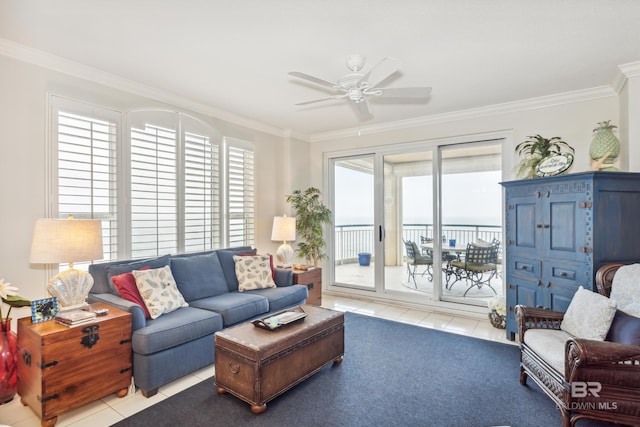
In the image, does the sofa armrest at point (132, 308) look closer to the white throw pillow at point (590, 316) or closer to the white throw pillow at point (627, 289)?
the white throw pillow at point (590, 316)

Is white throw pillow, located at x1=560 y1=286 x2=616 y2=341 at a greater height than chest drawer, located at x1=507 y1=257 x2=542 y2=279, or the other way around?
chest drawer, located at x1=507 y1=257 x2=542 y2=279

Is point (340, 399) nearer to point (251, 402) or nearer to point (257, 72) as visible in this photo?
point (251, 402)

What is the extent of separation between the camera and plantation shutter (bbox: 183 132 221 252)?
156 inches

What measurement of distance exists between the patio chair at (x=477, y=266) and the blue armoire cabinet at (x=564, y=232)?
0.66 meters

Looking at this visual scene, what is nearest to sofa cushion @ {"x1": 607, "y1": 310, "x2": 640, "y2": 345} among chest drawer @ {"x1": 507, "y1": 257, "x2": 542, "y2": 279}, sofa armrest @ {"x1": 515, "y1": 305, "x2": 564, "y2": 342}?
sofa armrest @ {"x1": 515, "y1": 305, "x2": 564, "y2": 342}

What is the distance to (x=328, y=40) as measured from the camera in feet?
8.59

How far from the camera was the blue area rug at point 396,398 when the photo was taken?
2211 millimetres

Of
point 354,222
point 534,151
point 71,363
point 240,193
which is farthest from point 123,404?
point 534,151

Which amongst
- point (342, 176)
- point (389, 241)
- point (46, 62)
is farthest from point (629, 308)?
point (46, 62)

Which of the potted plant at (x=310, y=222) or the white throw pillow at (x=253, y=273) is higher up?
the potted plant at (x=310, y=222)

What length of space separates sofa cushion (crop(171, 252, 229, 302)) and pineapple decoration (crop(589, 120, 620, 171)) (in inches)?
155

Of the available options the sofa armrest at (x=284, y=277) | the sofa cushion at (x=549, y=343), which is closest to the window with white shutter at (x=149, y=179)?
the sofa armrest at (x=284, y=277)

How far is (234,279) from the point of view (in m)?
3.89

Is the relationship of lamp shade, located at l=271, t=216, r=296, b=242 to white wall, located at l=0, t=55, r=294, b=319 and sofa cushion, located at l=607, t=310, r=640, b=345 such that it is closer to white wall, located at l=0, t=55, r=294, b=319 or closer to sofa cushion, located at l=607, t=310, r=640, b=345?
white wall, located at l=0, t=55, r=294, b=319
